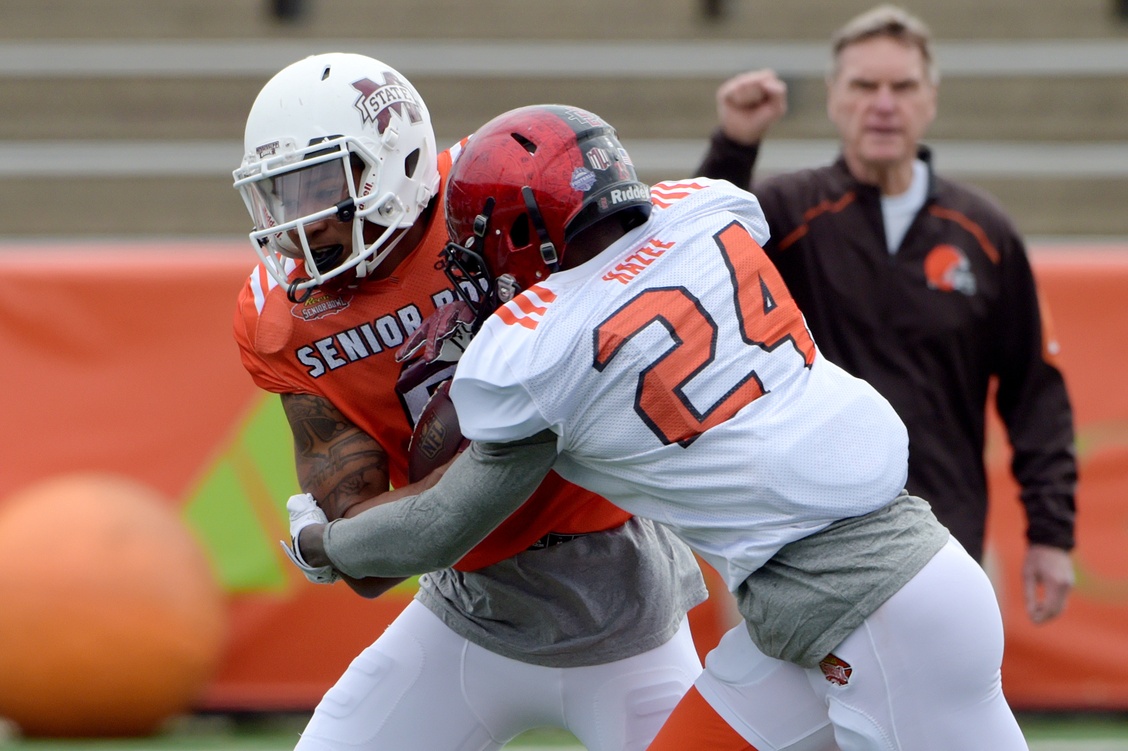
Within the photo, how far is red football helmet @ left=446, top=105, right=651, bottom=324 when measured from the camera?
6.86 feet

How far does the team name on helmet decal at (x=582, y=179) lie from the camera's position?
2.09 m

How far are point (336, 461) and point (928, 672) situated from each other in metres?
1.03

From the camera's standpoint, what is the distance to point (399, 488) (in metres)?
2.41

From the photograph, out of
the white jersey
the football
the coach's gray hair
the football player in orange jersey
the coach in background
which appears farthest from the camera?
the coach's gray hair

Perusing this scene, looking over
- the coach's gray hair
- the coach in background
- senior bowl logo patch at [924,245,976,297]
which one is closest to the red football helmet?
the coach in background

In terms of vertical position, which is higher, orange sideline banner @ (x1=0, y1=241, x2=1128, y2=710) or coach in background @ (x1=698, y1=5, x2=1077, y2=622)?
coach in background @ (x1=698, y1=5, x2=1077, y2=622)

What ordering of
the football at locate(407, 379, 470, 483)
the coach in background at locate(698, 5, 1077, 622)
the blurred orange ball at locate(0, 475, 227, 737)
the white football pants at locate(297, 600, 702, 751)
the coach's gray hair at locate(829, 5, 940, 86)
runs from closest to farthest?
the football at locate(407, 379, 470, 483), the white football pants at locate(297, 600, 702, 751), the coach in background at locate(698, 5, 1077, 622), the coach's gray hair at locate(829, 5, 940, 86), the blurred orange ball at locate(0, 475, 227, 737)

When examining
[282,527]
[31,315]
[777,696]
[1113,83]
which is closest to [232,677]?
[282,527]

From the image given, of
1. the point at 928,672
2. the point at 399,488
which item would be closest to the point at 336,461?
the point at 399,488

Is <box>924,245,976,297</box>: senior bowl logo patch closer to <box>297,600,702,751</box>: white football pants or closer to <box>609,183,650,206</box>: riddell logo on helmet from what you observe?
<box>297,600,702,751</box>: white football pants

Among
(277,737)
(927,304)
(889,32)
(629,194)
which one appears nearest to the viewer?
(629,194)

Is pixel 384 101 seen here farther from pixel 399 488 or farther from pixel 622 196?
pixel 399 488

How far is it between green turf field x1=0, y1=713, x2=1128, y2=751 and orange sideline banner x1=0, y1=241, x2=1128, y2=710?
6 cm

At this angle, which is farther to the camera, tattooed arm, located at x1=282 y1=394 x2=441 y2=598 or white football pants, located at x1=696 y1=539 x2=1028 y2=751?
tattooed arm, located at x1=282 y1=394 x2=441 y2=598
